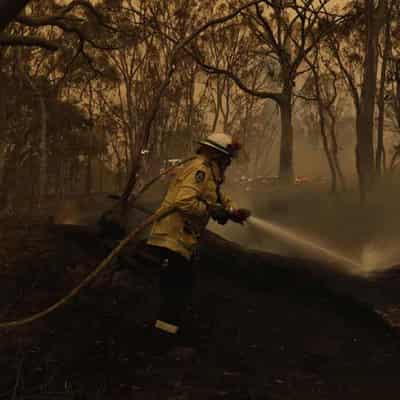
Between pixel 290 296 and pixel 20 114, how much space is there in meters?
26.0

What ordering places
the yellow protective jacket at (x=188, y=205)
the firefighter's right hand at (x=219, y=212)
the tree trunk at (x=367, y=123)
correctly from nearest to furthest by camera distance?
the yellow protective jacket at (x=188, y=205) < the firefighter's right hand at (x=219, y=212) < the tree trunk at (x=367, y=123)

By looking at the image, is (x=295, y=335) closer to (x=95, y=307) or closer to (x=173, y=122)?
(x=95, y=307)

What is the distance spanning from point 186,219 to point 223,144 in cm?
76

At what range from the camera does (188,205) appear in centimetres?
495

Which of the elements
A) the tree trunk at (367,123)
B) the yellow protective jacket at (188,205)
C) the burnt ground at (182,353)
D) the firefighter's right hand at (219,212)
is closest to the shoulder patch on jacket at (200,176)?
the yellow protective jacket at (188,205)

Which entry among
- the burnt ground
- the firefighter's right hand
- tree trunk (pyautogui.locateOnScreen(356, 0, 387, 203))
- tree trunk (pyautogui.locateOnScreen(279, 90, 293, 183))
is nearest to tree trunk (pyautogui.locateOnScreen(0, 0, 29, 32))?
the burnt ground

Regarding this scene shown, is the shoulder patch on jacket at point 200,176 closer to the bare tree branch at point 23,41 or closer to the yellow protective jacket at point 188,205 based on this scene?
the yellow protective jacket at point 188,205

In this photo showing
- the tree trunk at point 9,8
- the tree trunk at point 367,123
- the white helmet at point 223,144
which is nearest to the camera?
the tree trunk at point 9,8

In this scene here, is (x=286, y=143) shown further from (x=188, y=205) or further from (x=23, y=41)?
(x=188, y=205)

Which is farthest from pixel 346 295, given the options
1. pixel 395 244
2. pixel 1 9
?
pixel 395 244

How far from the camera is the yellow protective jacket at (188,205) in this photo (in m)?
4.98

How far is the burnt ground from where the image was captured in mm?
Answer: 4207

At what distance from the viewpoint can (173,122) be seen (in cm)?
3744

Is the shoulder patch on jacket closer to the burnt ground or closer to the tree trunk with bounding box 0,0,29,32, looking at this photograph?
the burnt ground
